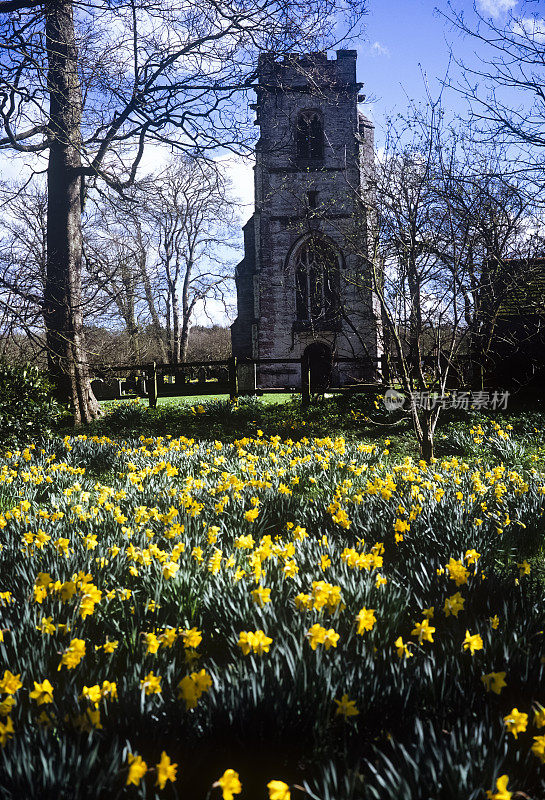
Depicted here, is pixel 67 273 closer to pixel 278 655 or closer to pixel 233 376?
pixel 233 376

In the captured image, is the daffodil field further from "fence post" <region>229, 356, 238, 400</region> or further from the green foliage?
"fence post" <region>229, 356, 238, 400</region>

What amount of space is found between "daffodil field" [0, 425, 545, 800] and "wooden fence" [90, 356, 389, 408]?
6.56 m

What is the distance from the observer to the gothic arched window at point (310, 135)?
76.2ft

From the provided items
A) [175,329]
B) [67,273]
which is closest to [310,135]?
[175,329]

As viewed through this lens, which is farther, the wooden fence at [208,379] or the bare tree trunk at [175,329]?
the bare tree trunk at [175,329]

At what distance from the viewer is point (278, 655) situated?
1809mm

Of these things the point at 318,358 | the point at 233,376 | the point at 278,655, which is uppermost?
the point at 318,358

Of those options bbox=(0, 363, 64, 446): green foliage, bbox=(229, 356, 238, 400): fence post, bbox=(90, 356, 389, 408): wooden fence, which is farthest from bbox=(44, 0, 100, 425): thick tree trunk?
bbox=(229, 356, 238, 400): fence post

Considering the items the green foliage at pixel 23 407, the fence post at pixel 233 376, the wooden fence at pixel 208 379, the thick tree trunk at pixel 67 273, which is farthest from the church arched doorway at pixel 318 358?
the green foliage at pixel 23 407

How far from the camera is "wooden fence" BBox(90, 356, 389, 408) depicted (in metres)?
11.2

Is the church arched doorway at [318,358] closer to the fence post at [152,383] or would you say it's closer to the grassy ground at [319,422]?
the fence post at [152,383]

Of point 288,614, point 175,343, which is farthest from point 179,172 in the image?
point 288,614

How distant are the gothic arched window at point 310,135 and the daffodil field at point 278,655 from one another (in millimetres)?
22920

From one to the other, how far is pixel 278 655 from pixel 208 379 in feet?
111
